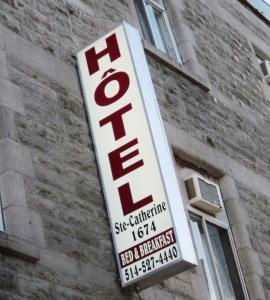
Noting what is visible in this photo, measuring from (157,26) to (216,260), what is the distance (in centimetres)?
366

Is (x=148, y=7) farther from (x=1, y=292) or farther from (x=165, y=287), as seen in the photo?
(x=1, y=292)

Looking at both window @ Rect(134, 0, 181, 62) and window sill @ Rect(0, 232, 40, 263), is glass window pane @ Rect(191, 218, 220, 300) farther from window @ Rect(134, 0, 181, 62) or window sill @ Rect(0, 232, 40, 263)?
window sill @ Rect(0, 232, 40, 263)

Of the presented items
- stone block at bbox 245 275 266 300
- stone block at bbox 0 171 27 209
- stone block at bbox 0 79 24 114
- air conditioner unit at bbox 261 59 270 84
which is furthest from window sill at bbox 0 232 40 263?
air conditioner unit at bbox 261 59 270 84

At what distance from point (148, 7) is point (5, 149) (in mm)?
5157

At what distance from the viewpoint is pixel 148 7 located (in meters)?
12.6

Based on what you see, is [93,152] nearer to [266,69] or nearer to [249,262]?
[249,262]

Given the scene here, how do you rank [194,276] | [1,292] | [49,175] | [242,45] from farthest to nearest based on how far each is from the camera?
[242,45]
[194,276]
[49,175]
[1,292]

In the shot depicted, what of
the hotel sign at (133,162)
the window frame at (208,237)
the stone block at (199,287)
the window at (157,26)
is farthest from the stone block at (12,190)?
the window at (157,26)

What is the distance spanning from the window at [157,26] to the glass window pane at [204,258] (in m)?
2.79

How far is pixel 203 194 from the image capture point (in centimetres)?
1062

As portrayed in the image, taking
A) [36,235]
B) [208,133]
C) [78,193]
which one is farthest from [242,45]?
[36,235]

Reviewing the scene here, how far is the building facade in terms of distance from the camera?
7828 millimetres

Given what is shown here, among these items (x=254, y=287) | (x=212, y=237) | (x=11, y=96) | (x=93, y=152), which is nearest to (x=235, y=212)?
(x=212, y=237)

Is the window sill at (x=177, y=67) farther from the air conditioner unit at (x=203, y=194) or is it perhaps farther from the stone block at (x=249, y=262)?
the stone block at (x=249, y=262)
